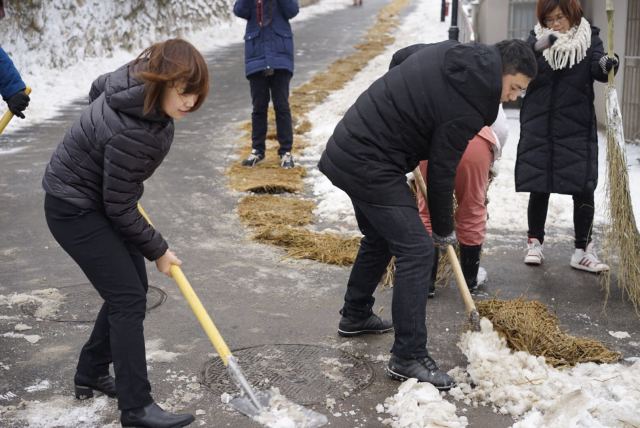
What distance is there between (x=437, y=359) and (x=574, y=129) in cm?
198

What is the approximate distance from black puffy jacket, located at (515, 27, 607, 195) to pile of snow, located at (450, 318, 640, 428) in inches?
63.0

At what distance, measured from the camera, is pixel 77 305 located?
5.15 m

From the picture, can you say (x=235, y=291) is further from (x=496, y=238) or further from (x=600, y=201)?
(x=600, y=201)

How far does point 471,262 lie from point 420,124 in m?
1.70

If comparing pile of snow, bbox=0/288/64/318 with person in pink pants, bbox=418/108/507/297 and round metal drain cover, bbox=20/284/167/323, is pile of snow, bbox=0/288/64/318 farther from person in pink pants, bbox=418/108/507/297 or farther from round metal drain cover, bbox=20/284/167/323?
person in pink pants, bbox=418/108/507/297

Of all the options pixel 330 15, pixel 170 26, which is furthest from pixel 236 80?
pixel 330 15

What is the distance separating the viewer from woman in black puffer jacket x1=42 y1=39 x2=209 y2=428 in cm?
327

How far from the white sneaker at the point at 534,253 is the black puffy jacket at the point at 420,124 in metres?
1.97

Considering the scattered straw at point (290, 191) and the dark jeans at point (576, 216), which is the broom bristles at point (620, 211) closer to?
the dark jeans at point (576, 216)

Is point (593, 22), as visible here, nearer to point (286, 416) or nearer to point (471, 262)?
point (471, 262)

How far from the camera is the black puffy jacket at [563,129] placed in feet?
18.2

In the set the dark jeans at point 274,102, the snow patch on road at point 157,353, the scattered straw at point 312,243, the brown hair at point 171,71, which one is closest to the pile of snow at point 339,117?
the scattered straw at point 312,243

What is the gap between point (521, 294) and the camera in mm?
5453

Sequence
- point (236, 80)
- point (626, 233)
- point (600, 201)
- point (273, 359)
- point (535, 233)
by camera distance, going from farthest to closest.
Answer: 1. point (236, 80)
2. point (600, 201)
3. point (535, 233)
4. point (626, 233)
5. point (273, 359)
